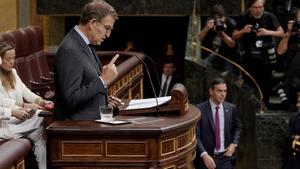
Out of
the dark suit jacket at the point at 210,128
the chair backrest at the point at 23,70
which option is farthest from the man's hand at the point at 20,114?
the chair backrest at the point at 23,70

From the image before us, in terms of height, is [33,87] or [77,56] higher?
[77,56]

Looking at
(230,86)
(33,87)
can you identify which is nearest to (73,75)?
(33,87)

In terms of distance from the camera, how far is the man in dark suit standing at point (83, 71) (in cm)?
440

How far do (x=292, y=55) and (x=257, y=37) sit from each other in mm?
503

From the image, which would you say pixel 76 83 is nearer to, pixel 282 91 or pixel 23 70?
pixel 23 70

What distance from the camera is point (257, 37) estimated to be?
951 cm

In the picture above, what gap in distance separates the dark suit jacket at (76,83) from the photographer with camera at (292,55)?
5.13 m

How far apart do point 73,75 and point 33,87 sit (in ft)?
11.9

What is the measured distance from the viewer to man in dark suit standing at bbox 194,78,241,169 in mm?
7898

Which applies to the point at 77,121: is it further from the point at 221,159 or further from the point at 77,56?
the point at 221,159

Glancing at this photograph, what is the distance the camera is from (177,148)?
444 centimetres

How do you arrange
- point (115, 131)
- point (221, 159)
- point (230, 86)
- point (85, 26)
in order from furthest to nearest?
point (230, 86) → point (221, 159) → point (85, 26) → point (115, 131)

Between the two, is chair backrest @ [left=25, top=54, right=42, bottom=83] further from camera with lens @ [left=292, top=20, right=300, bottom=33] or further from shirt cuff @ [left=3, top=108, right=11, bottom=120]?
shirt cuff @ [left=3, top=108, right=11, bottom=120]

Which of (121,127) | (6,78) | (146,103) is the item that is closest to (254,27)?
(6,78)
